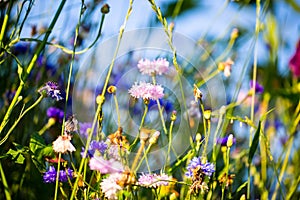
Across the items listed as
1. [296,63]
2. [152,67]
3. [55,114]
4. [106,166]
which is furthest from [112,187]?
[296,63]

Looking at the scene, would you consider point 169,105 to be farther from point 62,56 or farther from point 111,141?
point 62,56

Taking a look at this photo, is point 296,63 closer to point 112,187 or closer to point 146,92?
point 146,92

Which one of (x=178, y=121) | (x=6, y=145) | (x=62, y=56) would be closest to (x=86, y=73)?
(x=62, y=56)

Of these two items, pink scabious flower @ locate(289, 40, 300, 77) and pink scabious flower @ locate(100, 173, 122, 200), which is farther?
pink scabious flower @ locate(289, 40, 300, 77)

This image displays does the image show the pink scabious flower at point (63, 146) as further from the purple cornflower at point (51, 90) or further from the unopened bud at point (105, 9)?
the unopened bud at point (105, 9)

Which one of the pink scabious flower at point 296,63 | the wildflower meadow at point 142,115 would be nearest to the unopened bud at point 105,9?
the wildflower meadow at point 142,115

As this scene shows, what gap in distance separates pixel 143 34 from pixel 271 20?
27cm

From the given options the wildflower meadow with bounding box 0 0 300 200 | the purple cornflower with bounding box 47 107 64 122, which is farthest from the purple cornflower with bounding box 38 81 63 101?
the purple cornflower with bounding box 47 107 64 122

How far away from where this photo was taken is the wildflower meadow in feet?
2.07

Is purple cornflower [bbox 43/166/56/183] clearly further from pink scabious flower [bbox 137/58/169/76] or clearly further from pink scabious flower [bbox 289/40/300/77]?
pink scabious flower [bbox 289/40/300/77]

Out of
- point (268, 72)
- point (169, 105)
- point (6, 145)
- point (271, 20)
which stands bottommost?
point (6, 145)

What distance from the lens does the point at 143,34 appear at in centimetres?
110

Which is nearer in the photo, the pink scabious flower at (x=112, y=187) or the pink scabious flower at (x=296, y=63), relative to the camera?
the pink scabious flower at (x=112, y=187)

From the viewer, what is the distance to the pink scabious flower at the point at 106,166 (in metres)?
0.62
